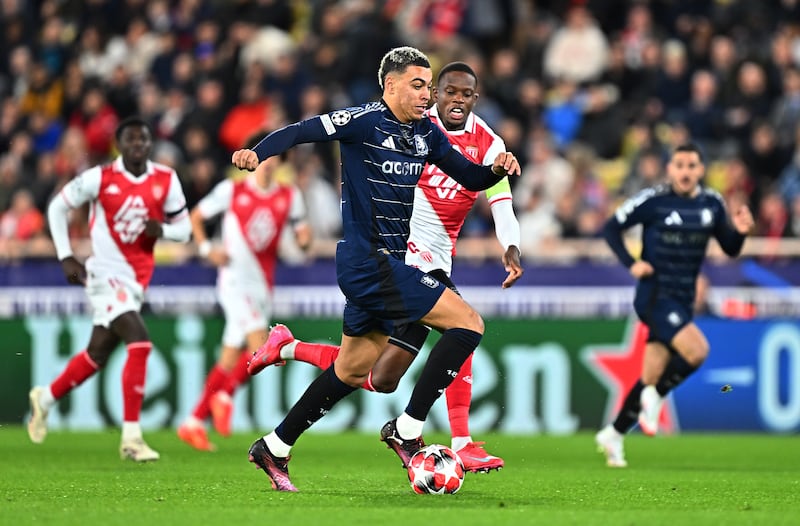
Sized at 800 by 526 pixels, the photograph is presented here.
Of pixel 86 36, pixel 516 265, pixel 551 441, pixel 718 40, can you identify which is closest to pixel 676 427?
pixel 551 441

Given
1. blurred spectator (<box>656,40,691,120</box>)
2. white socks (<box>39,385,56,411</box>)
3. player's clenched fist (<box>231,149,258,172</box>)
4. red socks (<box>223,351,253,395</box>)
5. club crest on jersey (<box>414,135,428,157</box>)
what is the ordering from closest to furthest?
player's clenched fist (<box>231,149,258,172</box>)
club crest on jersey (<box>414,135,428,157</box>)
white socks (<box>39,385,56,411</box>)
red socks (<box>223,351,253,395</box>)
blurred spectator (<box>656,40,691,120</box>)

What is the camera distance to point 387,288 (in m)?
8.62

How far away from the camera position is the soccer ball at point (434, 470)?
8.80 m

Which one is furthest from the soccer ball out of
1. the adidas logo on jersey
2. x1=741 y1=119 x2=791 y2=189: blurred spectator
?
x1=741 y1=119 x2=791 y2=189: blurred spectator

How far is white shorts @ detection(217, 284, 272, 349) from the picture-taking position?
48.2 ft

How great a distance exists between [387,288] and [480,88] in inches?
424

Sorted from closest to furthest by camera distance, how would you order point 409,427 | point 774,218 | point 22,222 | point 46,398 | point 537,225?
point 409,427 → point 46,398 → point 774,218 → point 537,225 → point 22,222

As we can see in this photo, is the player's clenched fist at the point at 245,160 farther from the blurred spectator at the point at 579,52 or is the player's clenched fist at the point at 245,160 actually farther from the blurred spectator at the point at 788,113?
the blurred spectator at the point at 579,52

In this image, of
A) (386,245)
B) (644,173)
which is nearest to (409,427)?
(386,245)

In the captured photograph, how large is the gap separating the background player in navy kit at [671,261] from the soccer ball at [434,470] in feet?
12.0

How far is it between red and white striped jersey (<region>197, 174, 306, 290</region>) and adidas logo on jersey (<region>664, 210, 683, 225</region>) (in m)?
3.70

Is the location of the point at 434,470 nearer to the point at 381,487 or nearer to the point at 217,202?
the point at 381,487

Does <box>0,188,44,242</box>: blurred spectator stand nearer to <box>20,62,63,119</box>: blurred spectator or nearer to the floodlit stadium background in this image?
the floodlit stadium background

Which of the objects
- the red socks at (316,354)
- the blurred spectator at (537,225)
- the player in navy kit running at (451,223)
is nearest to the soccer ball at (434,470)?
the player in navy kit running at (451,223)
